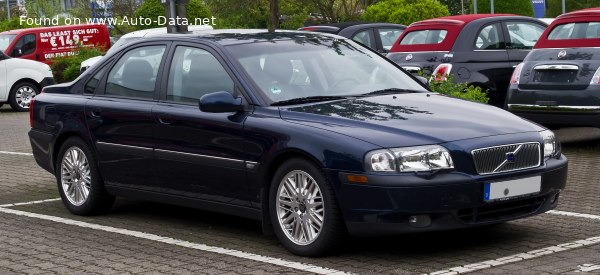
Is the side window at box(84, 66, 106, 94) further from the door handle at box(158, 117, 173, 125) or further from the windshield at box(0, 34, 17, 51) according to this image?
the windshield at box(0, 34, 17, 51)

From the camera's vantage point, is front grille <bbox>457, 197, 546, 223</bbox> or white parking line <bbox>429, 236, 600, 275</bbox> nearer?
white parking line <bbox>429, 236, 600, 275</bbox>

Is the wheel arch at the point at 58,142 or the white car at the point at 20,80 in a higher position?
the wheel arch at the point at 58,142

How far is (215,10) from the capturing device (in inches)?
1939

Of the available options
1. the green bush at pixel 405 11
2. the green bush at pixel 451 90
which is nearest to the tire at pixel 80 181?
the green bush at pixel 451 90

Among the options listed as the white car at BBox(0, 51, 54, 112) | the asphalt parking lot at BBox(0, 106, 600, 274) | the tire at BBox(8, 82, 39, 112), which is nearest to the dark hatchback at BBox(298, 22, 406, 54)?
the white car at BBox(0, 51, 54, 112)

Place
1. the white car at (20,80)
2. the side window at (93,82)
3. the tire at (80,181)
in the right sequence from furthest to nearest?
the white car at (20,80)
the side window at (93,82)
the tire at (80,181)

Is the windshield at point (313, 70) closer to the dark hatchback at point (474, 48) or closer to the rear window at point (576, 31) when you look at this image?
the rear window at point (576, 31)

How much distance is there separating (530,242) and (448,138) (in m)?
1.09

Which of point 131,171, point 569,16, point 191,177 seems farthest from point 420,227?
point 569,16

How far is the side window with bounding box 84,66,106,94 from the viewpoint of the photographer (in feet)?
31.8

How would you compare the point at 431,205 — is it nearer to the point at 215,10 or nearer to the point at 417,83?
the point at 417,83

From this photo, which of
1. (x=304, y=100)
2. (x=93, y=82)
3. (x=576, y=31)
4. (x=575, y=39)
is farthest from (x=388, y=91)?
(x=576, y=31)

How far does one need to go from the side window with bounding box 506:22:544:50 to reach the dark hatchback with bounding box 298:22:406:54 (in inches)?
194

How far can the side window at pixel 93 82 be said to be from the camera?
9.69m
